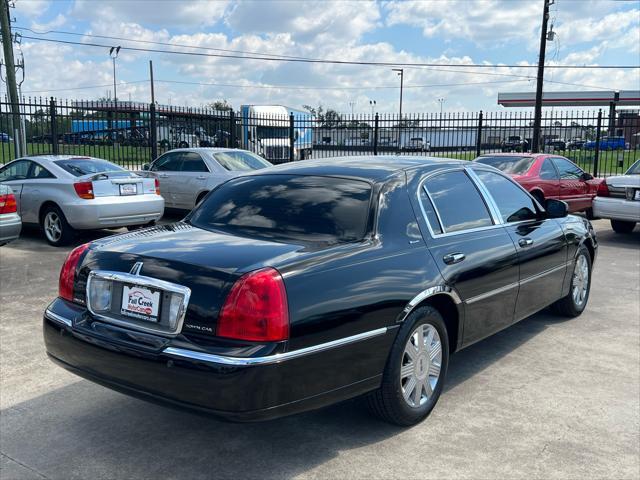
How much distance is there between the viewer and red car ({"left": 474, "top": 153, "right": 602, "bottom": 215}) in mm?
11516

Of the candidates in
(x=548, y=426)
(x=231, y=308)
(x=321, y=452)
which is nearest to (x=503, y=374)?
(x=548, y=426)

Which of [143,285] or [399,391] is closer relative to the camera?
[143,285]

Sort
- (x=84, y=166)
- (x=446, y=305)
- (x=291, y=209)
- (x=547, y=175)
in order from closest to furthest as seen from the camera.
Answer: (x=291, y=209), (x=446, y=305), (x=84, y=166), (x=547, y=175)

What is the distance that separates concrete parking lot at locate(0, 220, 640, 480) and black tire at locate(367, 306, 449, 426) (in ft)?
0.32

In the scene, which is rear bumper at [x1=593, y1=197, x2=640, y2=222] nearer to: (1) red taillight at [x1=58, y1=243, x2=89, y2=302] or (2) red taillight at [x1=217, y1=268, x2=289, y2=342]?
(2) red taillight at [x1=217, y1=268, x2=289, y2=342]

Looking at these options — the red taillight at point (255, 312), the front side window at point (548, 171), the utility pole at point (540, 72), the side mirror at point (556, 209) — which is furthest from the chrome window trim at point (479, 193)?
the utility pole at point (540, 72)

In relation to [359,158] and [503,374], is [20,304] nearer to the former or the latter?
[359,158]

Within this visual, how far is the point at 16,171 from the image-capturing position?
33.7 ft

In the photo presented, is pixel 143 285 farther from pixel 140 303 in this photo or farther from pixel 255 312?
pixel 255 312

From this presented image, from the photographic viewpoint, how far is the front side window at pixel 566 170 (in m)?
12.2

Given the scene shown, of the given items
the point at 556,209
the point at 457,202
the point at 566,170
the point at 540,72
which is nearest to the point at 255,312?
the point at 457,202

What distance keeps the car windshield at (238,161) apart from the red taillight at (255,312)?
9.21 meters

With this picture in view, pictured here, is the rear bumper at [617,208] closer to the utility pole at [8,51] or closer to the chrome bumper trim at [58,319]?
the chrome bumper trim at [58,319]

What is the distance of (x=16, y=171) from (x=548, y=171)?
30.8ft
